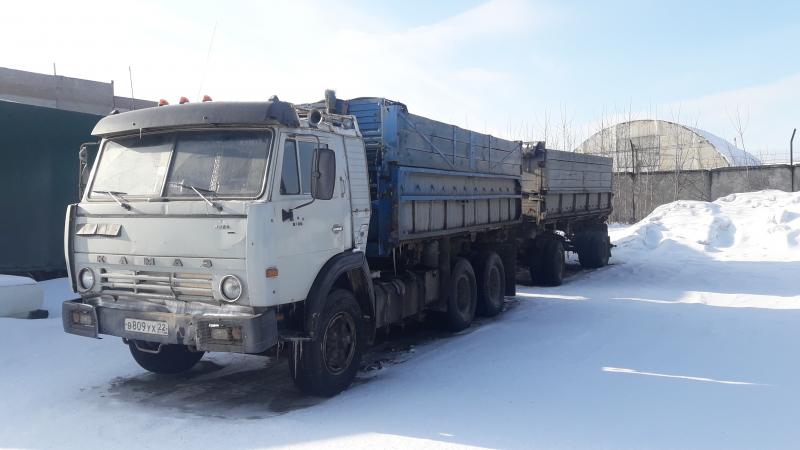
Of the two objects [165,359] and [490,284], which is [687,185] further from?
[165,359]

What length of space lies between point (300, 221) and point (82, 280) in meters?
2.10

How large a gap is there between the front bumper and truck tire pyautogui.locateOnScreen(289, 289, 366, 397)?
0.54 m

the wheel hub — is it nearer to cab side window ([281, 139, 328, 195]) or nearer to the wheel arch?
the wheel arch

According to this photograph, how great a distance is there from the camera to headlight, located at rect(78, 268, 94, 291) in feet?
18.3

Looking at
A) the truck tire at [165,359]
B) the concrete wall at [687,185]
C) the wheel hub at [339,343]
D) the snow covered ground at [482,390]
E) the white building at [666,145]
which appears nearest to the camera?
the snow covered ground at [482,390]

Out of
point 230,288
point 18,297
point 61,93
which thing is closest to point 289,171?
point 230,288

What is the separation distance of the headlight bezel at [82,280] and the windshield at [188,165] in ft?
2.25

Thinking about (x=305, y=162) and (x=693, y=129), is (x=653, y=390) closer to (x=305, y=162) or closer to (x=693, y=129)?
(x=305, y=162)

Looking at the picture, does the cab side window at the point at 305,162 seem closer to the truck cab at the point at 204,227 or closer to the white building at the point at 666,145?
the truck cab at the point at 204,227

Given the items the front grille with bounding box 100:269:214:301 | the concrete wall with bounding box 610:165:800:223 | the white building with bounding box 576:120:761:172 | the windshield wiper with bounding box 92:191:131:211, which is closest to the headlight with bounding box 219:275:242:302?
the front grille with bounding box 100:269:214:301

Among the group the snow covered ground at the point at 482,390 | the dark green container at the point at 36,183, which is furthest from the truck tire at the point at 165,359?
the dark green container at the point at 36,183

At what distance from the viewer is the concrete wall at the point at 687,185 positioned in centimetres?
2517

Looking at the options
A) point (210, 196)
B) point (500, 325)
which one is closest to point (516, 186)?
point (500, 325)

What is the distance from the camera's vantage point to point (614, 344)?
300 inches
